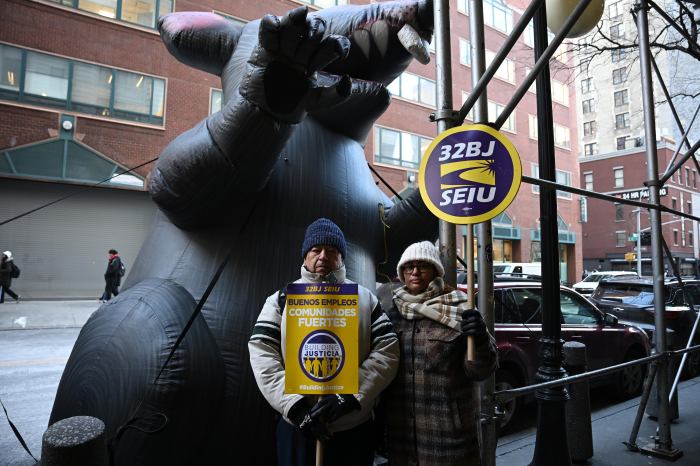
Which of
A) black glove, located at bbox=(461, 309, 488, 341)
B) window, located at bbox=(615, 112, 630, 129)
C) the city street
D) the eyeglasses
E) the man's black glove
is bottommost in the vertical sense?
the city street

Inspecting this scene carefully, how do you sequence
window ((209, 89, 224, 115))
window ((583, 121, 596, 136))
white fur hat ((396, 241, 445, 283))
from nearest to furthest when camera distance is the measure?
white fur hat ((396, 241, 445, 283)) < window ((209, 89, 224, 115)) < window ((583, 121, 596, 136))

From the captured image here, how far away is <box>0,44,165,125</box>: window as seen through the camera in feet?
51.2

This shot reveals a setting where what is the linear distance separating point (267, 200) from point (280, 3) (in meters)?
18.7

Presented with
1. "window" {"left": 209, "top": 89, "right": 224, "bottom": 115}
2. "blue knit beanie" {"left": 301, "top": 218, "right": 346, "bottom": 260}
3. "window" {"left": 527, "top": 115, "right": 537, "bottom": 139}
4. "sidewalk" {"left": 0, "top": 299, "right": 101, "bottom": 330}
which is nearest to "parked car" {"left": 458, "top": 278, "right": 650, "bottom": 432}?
"blue knit beanie" {"left": 301, "top": 218, "right": 346, "bottom": 260}

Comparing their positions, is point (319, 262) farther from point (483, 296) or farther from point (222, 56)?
point (222, 56)

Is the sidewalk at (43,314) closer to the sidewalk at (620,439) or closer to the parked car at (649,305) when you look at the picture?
the sidewalk at (620,439)

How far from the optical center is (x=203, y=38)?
134 inches

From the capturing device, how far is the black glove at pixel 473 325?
221 cm

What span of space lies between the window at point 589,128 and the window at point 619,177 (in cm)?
723

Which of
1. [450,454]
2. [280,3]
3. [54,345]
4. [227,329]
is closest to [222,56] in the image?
[227,329]

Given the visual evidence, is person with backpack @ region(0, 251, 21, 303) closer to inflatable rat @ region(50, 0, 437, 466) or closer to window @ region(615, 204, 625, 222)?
inflatable rat @ region(50, 0, 437, 466)

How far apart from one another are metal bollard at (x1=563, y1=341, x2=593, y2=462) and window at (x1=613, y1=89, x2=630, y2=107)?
51347 mm

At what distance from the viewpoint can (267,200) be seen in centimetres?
303

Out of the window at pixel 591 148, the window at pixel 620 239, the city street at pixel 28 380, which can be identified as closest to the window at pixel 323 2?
the city street at pixel 28 380
